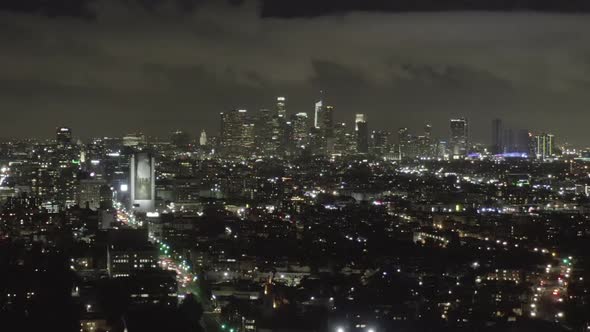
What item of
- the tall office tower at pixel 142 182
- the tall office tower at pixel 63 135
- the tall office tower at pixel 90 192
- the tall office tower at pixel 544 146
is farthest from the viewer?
the tall office tower at pixel 544 146

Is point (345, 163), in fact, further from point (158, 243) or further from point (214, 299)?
point (214, 299)

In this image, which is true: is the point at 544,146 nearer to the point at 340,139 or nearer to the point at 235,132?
the point at 340,139

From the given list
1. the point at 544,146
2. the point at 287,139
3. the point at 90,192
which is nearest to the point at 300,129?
the point at 287,139

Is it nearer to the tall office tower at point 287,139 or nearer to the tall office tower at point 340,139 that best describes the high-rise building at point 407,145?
the tall office tower at point 340,139

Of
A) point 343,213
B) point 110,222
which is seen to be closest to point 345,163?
point 343,213

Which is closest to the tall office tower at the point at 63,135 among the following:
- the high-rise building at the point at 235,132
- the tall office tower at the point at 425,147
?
the high-rise building at the point at 235,132

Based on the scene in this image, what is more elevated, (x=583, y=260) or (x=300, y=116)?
(x=300, y=116)

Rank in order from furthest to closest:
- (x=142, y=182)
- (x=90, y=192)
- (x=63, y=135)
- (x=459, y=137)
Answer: (x=459, y=137) < (x=63, y=135) < (x=90, y=192) < (x=142, y=182)
